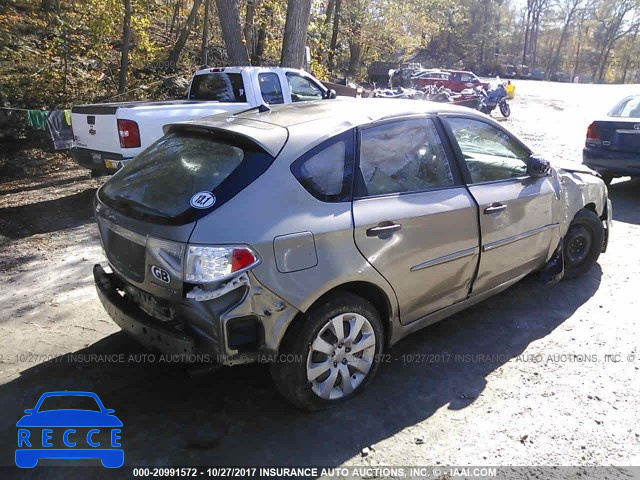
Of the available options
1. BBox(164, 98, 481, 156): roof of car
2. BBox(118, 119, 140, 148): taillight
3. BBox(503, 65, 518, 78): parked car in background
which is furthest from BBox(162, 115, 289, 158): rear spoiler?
BBox(503, 65, 518, 78): parked car in background

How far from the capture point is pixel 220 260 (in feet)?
8.32

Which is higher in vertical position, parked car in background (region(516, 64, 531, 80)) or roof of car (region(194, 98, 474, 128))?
roof of car (region(194, 98, 474, 128))

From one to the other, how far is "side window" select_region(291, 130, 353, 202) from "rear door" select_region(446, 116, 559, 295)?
103 centimetres

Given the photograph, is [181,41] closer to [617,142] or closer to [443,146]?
[617,142]

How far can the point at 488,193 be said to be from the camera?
371 cm

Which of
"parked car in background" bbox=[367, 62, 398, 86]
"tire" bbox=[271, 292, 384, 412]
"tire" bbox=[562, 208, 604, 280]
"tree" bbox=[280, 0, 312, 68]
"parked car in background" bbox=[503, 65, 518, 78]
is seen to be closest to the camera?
"tire" bbox=[271, 292, 384, 412]

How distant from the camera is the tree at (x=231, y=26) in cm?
1099

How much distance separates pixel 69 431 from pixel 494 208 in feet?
10.2

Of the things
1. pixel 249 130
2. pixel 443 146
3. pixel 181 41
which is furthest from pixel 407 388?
Result: pixel 181 41

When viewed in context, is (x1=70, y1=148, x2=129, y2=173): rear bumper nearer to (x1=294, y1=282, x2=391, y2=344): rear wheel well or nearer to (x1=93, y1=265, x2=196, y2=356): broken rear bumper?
(x1=93, y1=265, x2=196, y2=356): broken rear bumper

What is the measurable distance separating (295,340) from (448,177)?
1640 mm

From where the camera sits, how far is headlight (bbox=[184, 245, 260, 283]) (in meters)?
2.54

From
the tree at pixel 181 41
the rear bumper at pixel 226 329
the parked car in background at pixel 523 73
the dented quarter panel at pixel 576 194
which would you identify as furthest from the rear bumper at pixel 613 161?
the parked car in background at pixel 523 73

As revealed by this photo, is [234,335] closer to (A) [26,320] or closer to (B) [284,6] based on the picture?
(A) [26,320]
